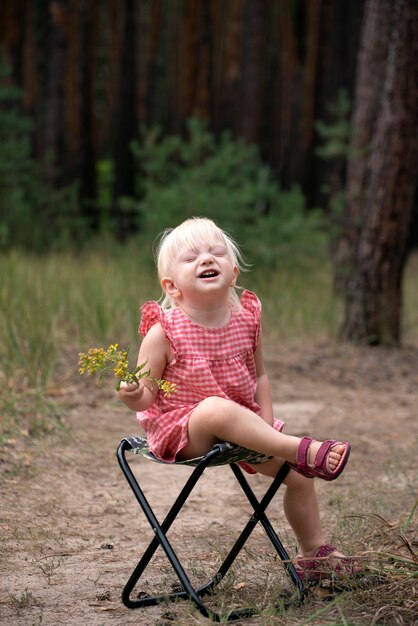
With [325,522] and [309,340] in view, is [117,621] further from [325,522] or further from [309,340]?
[309,340]

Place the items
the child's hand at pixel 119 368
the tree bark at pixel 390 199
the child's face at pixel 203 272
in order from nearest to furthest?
1. the child's hand at pixel 119 368
2. the child's face at pixel 203 272
3. the tree bark at pixel 390 199

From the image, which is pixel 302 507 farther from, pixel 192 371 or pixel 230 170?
pixel 230 170

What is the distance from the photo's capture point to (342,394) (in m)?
7.11

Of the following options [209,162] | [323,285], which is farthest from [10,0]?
[323,285]

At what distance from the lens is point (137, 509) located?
4.51 meters

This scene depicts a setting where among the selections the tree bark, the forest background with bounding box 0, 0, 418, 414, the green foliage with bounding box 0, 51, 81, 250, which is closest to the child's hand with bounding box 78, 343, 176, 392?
the forest background with bounding box 0, 0, 418, 414

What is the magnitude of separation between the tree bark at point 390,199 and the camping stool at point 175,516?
16.9 feet

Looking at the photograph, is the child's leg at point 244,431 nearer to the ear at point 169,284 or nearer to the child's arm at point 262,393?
the child's arm at point 262,393

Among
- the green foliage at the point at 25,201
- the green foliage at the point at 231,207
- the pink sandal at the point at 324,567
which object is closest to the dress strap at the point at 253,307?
the pink sandal at the point at 324,567

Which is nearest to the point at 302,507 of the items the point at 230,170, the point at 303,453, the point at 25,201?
the point at 303,453

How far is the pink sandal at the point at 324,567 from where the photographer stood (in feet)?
10.6

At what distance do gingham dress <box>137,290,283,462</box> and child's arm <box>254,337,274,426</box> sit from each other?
0.03 meters

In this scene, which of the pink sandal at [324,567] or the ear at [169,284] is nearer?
the pink sandal at [324,567]

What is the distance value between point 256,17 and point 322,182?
3583mm
